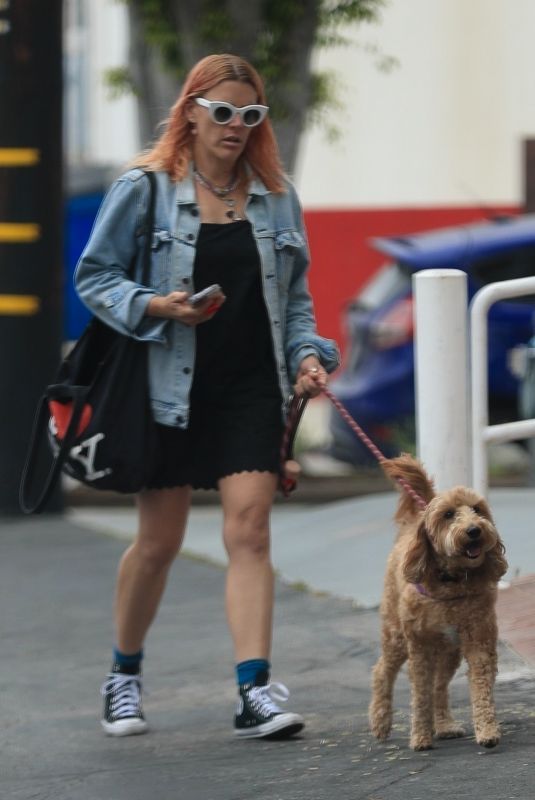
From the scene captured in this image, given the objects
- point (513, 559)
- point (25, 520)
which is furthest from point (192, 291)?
point (25, 520)

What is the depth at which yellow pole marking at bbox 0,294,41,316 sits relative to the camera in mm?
8828

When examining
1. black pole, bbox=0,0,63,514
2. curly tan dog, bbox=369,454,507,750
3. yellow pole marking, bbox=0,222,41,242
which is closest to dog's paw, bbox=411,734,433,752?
curly tan dog, bbox=369,454,507,750

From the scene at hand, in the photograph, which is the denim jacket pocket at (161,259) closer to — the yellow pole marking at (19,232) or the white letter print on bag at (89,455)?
the white letter print on bag at (89,455)

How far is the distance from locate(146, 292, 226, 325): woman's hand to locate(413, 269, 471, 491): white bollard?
1476mm

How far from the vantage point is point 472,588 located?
14.3 ft

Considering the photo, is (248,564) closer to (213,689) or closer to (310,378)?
(310,378)

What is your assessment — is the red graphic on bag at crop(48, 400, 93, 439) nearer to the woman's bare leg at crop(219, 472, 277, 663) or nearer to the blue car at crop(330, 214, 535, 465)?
the woman's bare leg at crop(219, 472, 277, 663)

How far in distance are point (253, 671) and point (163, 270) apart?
1146mm

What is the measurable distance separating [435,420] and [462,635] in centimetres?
178

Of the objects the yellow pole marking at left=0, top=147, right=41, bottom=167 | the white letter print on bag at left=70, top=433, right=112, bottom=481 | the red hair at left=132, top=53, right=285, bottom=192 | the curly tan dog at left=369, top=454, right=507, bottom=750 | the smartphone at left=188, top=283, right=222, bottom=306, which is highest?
the yellow pole marking at left=0, top=147, right=41, bottom=167

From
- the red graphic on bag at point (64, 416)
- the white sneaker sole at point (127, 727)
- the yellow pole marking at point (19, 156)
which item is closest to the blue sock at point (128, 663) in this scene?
the white sneaker sole at point (127, 727)

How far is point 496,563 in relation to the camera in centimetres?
429

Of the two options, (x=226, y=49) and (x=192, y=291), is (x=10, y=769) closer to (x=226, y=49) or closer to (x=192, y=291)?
(x=192, y=291)

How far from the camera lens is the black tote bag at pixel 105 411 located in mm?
4863
